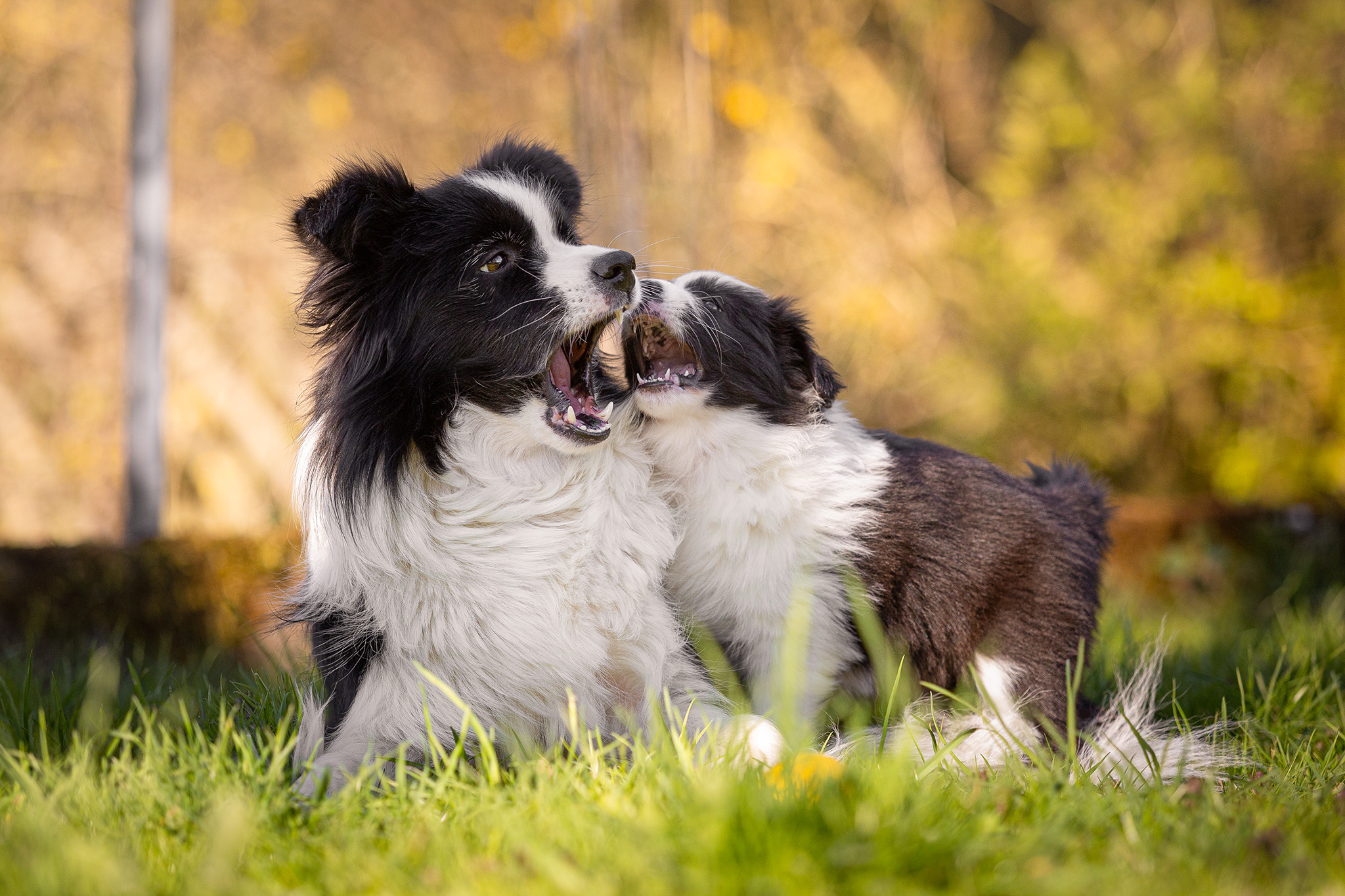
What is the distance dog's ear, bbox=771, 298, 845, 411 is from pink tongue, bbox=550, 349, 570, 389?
626 mm

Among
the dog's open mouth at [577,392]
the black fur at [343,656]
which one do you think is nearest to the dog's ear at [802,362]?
the dog's open mouth at [577,392]

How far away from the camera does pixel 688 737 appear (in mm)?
2141

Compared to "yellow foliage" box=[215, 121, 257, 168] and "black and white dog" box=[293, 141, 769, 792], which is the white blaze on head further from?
"yellow foliage" box=[215, 121, 257, 168]

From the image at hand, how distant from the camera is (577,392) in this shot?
2.50 meters

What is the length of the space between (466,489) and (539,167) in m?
0.93

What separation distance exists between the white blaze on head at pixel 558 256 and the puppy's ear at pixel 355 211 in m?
0.20

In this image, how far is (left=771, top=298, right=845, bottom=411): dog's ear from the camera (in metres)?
2.77

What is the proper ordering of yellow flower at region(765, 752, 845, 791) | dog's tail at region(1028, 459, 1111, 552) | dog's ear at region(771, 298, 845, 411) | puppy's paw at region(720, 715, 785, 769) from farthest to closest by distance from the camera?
dog's tail at region(1028, 459, 1111, 552) < dog's ear at region(771, 298, 845, 411) < puppy's paw at region(720, 715, 785, 769) < yellow flower at region(765, 752, 845, 791)

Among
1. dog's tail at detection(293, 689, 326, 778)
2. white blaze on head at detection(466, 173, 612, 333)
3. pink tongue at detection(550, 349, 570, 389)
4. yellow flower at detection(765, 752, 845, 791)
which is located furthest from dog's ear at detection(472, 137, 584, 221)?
yellow flower at detection(765, 752, 845, 791)

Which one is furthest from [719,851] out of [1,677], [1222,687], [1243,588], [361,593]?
[1243,588]

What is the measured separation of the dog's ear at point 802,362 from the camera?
2.77 meters

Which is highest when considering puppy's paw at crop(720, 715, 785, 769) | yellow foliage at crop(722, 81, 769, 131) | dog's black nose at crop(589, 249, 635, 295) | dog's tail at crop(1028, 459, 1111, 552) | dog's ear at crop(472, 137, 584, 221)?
yellow foliage at crop(722, 81, 769, 131)

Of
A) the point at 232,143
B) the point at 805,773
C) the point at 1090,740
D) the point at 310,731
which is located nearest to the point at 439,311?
the point at 310,731

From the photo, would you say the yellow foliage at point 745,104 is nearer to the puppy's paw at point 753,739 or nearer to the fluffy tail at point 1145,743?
the fluffy tail at point 1145,743
